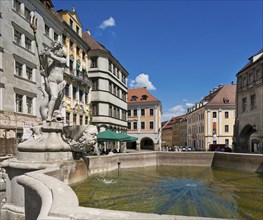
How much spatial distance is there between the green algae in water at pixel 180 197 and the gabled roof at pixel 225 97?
48075 mm

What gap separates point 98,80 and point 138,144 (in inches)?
854

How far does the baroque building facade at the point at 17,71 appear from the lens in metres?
19.9

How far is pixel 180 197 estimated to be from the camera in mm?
7203

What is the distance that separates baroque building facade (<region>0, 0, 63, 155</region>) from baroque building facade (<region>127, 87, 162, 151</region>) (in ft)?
104

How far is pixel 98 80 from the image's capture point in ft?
119

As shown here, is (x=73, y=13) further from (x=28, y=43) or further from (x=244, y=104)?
(x=244, y=104)

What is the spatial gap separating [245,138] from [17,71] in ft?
106

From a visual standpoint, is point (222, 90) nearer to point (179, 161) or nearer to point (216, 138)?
point (216, 138)

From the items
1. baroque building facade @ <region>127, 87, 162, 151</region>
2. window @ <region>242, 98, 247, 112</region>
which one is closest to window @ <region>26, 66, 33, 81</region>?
window @ <region>242, 98, 247, 112</region>

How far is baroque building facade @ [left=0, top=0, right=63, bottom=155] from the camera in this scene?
1986cm

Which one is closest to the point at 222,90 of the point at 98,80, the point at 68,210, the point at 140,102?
the point at 140,102

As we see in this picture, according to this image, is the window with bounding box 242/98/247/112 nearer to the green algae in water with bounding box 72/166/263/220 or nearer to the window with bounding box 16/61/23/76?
the green algae in water with bounding box 72/166/263/220

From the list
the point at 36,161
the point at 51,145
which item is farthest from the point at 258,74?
the point at 36,161

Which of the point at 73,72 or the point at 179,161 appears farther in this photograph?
the point at 73,72
